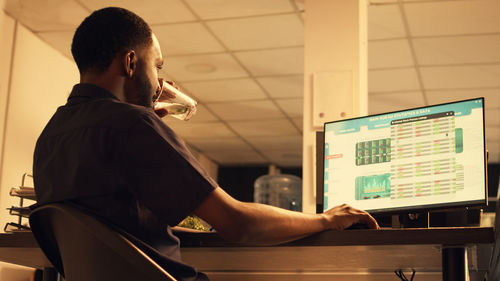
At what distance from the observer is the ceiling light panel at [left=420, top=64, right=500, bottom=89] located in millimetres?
5665

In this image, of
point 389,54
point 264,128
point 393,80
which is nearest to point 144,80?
point 389,54

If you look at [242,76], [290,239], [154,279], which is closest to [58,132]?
[154,279]

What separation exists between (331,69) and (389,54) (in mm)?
1501

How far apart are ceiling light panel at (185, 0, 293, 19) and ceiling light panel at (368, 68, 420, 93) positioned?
157cm

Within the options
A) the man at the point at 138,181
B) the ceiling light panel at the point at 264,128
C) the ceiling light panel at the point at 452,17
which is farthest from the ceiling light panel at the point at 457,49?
the man at the point at 138,181

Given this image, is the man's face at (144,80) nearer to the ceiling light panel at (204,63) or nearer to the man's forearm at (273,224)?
the man's forearm at (273,224)

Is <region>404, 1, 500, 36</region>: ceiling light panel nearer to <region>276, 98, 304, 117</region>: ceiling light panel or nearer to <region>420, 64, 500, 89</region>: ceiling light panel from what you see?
<region>420, 64, 500, 89</region>: ceiling light panel

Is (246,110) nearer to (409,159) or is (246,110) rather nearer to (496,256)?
(409,159)

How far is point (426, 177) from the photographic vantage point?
73.0 inches

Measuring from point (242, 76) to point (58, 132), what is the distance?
483cm

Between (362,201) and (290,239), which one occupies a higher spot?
(362,201)

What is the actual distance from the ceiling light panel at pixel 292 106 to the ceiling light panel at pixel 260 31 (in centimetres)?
156

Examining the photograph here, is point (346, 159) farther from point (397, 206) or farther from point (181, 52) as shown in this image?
point (181, 52)

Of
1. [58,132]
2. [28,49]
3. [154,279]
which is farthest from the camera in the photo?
[28,49]
